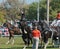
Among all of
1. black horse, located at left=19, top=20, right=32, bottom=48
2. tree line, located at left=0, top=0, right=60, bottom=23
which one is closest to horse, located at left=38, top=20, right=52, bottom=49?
black horse, located at left=19, top=20, right=32, bottom=48

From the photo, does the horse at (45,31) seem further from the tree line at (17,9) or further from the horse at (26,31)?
the tree line at (17,9)

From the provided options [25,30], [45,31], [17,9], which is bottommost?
[17,9]

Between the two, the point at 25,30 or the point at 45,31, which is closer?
the point at 25,30

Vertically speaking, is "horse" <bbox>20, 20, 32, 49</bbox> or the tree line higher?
"horse" <bbox>20, 20, 32, 49</bbox>

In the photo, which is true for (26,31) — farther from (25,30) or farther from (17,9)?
(17,9)

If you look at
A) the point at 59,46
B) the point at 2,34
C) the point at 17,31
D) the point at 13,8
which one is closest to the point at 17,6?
the point at 13,8

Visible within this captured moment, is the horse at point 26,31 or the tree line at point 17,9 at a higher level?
the horse at point 26,31

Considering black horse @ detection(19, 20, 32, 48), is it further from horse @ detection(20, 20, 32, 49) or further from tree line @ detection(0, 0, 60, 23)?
tree line @ detection(0, 0, 60, 23)

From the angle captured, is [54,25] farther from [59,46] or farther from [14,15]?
[14,15]

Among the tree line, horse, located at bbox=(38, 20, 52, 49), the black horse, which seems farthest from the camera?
the tree line

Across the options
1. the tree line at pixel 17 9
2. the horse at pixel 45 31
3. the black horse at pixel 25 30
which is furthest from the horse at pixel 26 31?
the tree line at pixel 17 9

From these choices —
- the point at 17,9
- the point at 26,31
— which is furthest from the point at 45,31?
the point at 17,9

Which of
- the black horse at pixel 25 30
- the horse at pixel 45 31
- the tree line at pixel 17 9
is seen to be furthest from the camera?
the tree line at pixel 17 9

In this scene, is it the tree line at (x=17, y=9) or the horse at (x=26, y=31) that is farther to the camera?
the tree line at (x=17, y=9)
